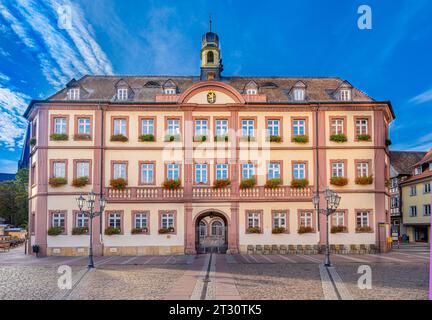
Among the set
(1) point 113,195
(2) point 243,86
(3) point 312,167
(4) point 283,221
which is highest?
(2) point 243,86

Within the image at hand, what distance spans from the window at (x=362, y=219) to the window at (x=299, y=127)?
6.96 metres

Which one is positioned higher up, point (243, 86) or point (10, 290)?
point (243, 86)

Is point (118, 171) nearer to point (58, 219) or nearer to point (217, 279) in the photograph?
point (58, 219)

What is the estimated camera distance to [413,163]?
179 ft

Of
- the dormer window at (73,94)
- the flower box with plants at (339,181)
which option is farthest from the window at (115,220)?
the flower box with plants at (339,181)

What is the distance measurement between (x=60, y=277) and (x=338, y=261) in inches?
588

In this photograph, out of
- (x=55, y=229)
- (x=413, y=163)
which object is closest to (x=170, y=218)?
(x=55, y=229)

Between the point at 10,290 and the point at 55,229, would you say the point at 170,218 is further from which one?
the point at 10,290

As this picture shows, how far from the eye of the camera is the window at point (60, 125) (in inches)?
1201

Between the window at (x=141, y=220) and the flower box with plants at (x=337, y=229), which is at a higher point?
the window at (x=141, y=220)

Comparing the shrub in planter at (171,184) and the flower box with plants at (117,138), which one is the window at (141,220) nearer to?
the shrub in planter at (171,184)

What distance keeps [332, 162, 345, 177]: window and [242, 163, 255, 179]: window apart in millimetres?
5736

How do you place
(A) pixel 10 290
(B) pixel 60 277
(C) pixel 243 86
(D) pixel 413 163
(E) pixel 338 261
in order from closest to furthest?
(A) pixel 10 290, (B) pixel 60 277, (E) pixel 338 261, (C) pixel 243 86, (D) pixel 413 163

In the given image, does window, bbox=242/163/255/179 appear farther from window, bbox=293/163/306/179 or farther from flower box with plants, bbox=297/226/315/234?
flower box with plants, bbox=297/226/315/234
